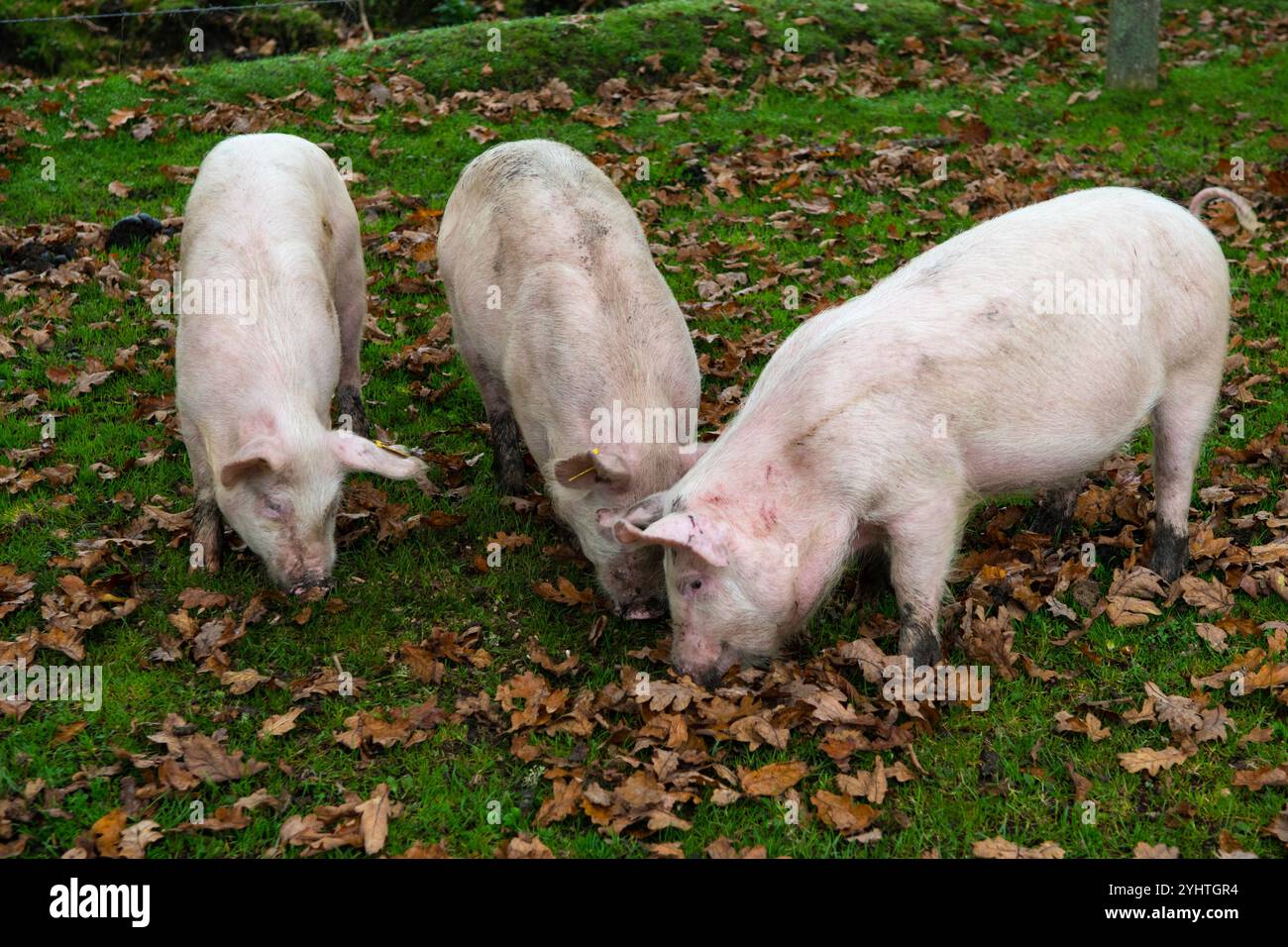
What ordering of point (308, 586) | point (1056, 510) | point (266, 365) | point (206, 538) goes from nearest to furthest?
point (308, 586) < point (266, 365) < point (206, 538) < point (1056, 510)

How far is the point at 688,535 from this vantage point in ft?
14.3

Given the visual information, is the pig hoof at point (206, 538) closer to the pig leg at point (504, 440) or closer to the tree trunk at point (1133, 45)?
the pig leg at point (504, 440)

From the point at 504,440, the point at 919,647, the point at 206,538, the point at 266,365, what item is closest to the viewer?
the point at 919,647

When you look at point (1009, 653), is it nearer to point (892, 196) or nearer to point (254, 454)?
point (254, 454)

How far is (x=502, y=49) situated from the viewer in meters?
12.5

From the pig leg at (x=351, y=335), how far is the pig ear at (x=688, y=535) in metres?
2.93

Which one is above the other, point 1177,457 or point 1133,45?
point 1133,45

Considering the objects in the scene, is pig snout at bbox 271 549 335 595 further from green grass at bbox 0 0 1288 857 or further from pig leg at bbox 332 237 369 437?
pig leg at bbox 332 237 369 437

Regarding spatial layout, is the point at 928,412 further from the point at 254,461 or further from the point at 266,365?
the point at 266,365

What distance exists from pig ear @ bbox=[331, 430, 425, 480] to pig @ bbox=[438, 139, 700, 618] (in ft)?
1.99

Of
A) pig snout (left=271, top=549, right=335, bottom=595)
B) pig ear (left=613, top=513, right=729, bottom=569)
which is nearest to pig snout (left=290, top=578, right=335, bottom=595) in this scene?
pig snout (left=271, top=549, right=335, bottom=595)

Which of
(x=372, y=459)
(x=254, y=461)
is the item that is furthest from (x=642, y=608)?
(x=254, y=461)

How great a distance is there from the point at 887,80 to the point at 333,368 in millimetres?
8589

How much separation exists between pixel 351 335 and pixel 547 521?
1.78 metres
